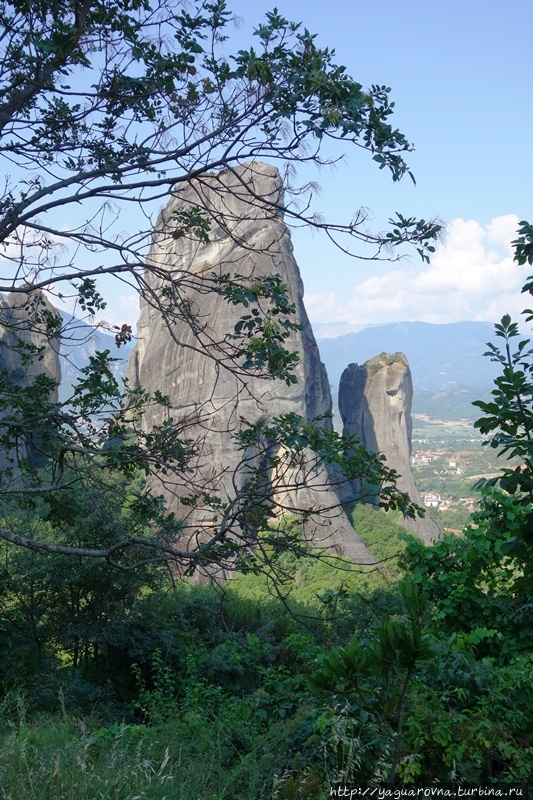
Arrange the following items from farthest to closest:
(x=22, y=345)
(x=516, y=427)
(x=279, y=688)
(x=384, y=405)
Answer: (x=384, y=405), (x=22, y=345), (x=279, y=688), (x=516, y=427)

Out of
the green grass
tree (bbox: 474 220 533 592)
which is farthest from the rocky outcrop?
tree (bbox: 474 220 533 592)

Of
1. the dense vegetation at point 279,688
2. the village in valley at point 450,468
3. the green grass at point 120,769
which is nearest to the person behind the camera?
the green grass at point 120,769

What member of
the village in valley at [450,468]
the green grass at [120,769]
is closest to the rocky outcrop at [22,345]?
the green grass at [120,769]

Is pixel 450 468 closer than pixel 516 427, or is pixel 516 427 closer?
pixel 516 427

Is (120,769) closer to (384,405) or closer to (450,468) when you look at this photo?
(384,405)

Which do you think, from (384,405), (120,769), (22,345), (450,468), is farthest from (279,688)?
(450,468)

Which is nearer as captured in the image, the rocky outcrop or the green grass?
the green grass

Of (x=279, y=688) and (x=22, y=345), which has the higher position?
(x=22, y=345)

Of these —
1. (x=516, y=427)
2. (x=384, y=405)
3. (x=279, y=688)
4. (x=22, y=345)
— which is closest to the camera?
(x=516, y=427)

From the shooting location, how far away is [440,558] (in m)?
8.53

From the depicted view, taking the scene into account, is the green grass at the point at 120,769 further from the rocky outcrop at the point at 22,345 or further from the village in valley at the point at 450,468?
the village in valley at the point at 450,468

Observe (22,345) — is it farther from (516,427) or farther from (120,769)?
(516,427)

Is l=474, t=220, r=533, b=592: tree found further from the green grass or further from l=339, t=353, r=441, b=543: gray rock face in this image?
l=339, t=353, r=441, b=543: gray rock face

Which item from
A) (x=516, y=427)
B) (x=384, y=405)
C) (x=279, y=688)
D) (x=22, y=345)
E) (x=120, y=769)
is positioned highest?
(x=384, y=405)
